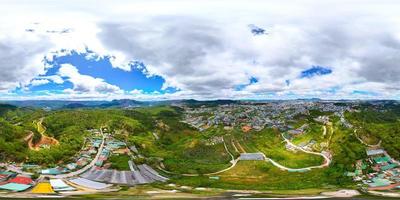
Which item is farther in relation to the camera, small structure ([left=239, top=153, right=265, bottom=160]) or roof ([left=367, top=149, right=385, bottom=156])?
small structure ([left=239, top=153, right=265, bottom=160])

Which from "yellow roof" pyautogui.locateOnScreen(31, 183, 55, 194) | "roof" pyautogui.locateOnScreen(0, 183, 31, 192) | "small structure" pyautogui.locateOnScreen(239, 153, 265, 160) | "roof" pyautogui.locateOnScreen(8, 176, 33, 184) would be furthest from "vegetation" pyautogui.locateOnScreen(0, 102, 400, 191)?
"roof" pyautogui.locateOnScreen(0, 183, 31, 192)

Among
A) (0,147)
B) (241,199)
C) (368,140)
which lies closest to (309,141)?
(368,140)

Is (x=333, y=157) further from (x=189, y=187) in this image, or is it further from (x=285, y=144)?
(x=189, y=187)

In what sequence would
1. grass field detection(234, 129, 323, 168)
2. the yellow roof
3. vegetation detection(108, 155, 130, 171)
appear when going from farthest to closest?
grass field detection(234, 129, 323, 168) < vegetation detection(108, 155, 130, 171) < the yellow roof

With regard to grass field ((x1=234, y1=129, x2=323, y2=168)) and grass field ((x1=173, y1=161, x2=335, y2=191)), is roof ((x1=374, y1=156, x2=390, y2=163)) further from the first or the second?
grass field ((x1=173, y1=161, x2=335, y2=191))

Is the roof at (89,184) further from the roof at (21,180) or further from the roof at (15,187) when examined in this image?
the roof at (15,187)

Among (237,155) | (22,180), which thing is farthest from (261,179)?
(22,180)

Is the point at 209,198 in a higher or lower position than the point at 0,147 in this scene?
lower

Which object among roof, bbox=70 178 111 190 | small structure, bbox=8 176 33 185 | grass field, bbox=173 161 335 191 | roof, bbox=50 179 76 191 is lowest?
grass field, bbox=173 161 335 191
